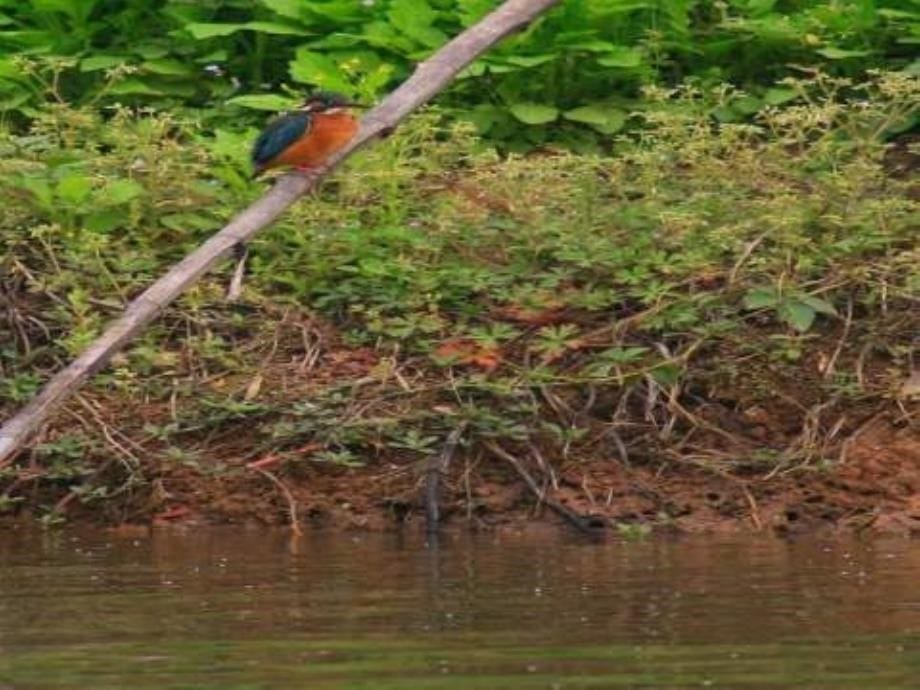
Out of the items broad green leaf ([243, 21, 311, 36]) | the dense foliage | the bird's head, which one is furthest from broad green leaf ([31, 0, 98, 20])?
the bird's head

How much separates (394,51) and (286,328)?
6.14 feet

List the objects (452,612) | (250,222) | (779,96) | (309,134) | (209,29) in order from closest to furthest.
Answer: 1. (452,612)
2. (250,222)
3. (309,134)
4. (779,96)
5. (209,29)

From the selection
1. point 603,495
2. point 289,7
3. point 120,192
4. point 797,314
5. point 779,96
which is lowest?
point 603,495

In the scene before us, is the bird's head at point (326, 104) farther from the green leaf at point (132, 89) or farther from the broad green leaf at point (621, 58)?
the green leaf at point (132, 89)

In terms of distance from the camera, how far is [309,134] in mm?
9516

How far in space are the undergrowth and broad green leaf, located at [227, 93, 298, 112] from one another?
381 millimetres

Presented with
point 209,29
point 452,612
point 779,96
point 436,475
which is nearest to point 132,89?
point 209,29

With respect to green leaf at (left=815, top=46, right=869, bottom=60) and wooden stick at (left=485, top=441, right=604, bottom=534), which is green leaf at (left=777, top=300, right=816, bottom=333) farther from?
green leaf at (left=815, top=46, right=869, bottom=60)

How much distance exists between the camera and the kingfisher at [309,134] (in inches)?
374

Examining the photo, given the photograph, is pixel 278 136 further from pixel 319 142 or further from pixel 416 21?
pixel 416 21

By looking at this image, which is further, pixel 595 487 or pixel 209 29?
pixel 209 29

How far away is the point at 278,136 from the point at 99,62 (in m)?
2.25

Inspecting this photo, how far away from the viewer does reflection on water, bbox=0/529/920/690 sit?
6.62 m

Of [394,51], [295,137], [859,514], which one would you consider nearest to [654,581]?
[859,514]
